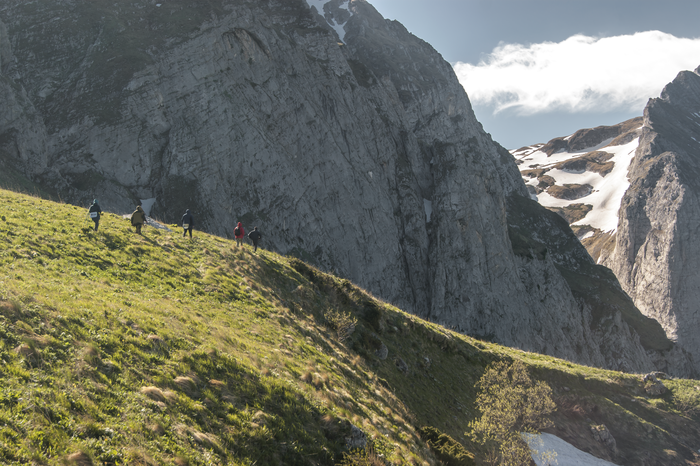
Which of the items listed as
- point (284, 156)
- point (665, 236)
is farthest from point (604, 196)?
point (284, 156)

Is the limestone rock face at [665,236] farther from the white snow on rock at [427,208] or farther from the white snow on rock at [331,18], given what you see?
the white snow on rock at [331,18]

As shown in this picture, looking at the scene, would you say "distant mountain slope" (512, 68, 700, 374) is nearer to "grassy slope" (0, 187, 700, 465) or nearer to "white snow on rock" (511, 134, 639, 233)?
"white snow on rock" (511, 134, 639, 233)

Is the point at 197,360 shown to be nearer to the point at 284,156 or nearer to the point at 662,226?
the point at 284,156

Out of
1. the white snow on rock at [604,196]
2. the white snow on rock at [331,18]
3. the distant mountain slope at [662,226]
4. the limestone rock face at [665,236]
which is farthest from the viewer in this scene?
the white snow on rock at [604,196]

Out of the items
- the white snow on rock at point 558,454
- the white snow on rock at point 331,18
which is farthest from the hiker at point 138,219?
the white snow on rock at point 331,18

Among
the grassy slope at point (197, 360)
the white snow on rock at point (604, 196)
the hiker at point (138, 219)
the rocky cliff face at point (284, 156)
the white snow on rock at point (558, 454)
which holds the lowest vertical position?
the white snow on rock at point (558, 454)

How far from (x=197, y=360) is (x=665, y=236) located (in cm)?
14209

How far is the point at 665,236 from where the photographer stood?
10962 centimetres

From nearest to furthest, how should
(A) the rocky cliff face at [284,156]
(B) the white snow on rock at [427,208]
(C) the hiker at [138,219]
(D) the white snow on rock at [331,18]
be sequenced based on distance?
(C) the hiker at [138,219] → (A) the rocky cliff face at [284,156] → (B) the white snow on rock at [427,208] → (D) the white snow on rock at [331,18]

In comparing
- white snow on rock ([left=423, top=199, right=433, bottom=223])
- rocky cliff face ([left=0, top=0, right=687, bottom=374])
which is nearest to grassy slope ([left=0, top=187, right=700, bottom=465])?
rocky cliff face ([left=0, top=0, right=687, bottom=374])

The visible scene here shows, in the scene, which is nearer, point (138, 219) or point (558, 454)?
point (138, 219)

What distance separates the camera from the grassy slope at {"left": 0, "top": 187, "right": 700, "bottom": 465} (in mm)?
7051

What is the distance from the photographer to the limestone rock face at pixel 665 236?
101562 millimetres

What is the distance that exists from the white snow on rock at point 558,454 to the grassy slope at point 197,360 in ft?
5.32
